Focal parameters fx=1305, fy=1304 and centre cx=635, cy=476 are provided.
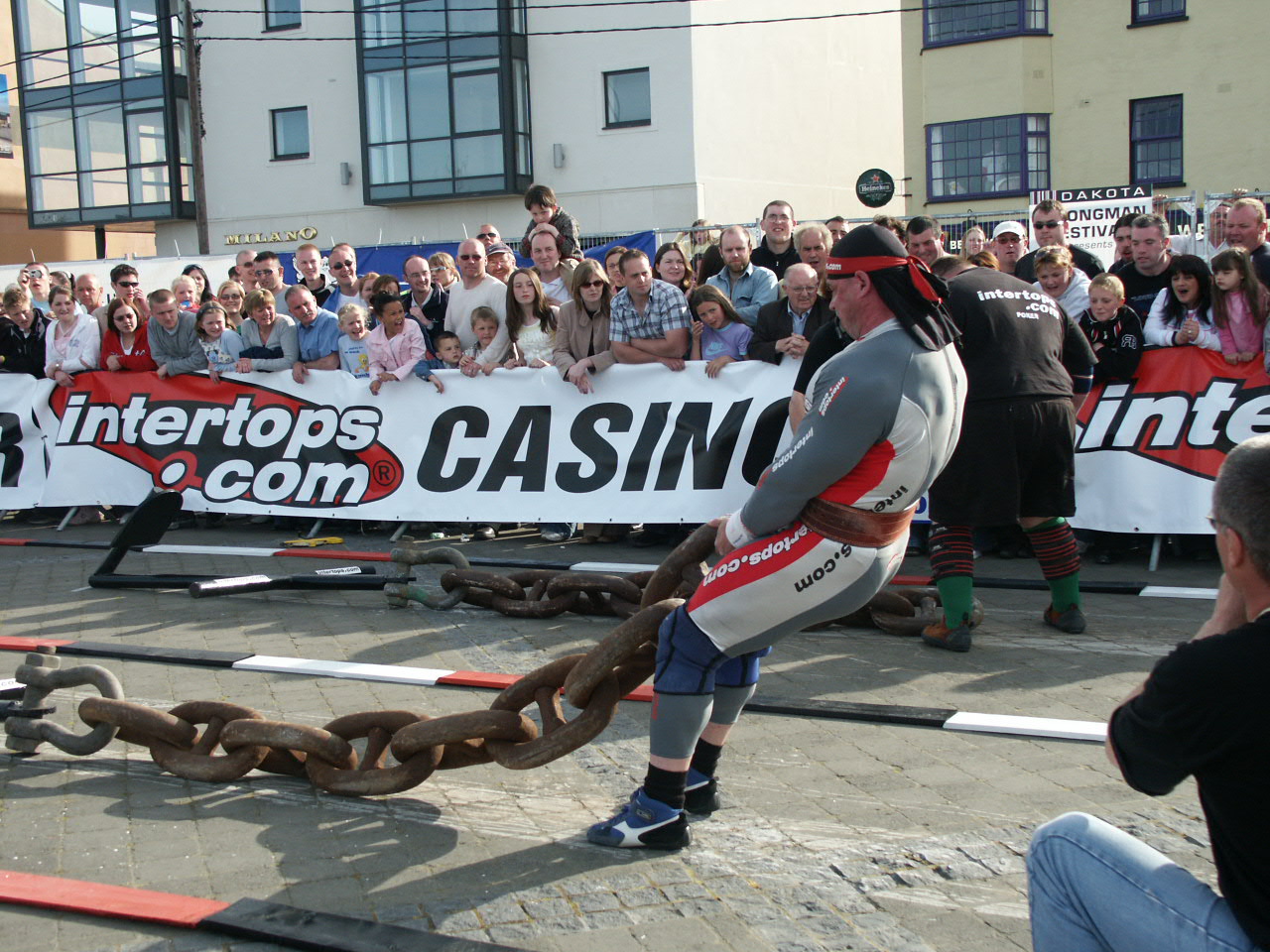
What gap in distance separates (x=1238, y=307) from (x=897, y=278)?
216 inches

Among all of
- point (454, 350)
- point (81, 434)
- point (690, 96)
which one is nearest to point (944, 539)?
point (454, 350)

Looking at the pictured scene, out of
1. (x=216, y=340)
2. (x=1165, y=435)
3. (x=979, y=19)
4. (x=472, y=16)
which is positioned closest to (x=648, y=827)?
(x=1165, y=435)

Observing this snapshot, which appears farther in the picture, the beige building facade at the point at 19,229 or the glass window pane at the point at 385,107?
the beige building facade at the point at 19,229

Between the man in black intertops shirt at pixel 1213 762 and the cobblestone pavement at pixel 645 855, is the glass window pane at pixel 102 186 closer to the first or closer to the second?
the cobblestone pavement at pixel 645 855

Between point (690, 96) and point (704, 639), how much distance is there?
95.0ft

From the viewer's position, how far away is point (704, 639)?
12.9 ft

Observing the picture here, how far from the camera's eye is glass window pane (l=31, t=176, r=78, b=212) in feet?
127

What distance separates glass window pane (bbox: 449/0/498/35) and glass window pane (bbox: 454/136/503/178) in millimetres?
2767

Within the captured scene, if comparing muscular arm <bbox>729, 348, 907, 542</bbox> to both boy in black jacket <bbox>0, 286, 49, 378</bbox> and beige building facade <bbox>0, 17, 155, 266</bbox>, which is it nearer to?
boy in black jacket <bbox>0, 286, 49, 378</bbox>

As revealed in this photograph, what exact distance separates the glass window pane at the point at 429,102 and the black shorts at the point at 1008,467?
29863mm

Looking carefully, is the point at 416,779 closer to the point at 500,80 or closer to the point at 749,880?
the point at 749,880

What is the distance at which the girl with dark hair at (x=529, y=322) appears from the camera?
10133 millimetres

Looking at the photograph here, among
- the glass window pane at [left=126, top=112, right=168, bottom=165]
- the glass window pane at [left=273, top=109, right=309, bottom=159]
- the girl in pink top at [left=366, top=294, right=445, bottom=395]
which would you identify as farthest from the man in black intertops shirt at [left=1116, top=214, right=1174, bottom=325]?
the glass window pane at [left=126, top=112, right=168, bottom=165]

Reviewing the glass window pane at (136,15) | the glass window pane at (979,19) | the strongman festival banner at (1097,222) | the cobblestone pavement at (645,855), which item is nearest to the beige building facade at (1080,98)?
the glass window pane at (979,19)
